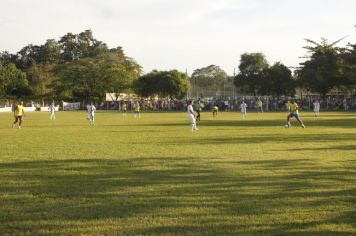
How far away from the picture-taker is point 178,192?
8945mm

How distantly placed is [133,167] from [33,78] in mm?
92083

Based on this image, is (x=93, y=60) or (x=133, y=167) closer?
(x=133, y=167)

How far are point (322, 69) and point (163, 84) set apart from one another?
31.9 m

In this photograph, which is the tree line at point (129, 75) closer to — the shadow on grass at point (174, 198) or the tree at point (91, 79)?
the tree at point (91, 79)

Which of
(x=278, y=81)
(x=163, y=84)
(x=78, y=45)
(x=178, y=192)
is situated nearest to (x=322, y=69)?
(x=278, y=81)

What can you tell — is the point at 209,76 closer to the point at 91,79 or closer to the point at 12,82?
the point at 91,79

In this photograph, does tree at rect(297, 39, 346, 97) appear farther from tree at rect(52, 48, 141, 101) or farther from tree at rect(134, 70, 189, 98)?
tree at rect(52, 48, 141, 101)

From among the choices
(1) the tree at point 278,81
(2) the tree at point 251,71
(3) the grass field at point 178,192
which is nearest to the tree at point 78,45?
(2) the tree at point 251,71

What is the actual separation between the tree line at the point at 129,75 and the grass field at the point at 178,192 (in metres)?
51.3

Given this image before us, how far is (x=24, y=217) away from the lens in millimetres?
7316

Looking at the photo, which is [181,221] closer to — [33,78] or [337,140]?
[337,140]

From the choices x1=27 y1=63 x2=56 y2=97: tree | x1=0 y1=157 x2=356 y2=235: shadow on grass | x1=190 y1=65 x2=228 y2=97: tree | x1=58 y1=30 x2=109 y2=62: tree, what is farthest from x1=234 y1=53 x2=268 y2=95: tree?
x1=0 y1=157 x2=356 y2=235: shadow on grass

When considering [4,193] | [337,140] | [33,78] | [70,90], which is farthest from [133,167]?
[33,78]

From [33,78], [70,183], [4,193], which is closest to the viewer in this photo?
[4,193]
